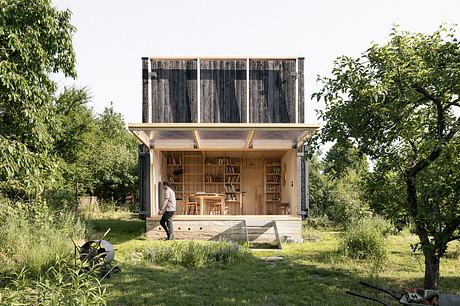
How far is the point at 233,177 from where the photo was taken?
55.4 feet

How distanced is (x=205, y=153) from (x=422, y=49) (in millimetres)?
11401

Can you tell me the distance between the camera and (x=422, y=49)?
19.0 ft

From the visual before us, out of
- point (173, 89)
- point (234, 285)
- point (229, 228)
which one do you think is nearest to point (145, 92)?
point (173, 89)

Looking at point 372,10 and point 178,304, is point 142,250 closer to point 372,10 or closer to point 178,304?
point 178,304

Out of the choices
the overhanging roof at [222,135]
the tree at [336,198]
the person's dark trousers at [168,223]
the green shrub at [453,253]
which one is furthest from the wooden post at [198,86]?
the green shrub at [453,253]

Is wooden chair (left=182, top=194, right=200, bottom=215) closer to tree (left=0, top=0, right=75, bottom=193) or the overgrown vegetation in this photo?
tree (left=0, top=0, right=75, bottom=193)

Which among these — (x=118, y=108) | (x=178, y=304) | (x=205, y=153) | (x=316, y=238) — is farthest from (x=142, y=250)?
(x=118, y=108)

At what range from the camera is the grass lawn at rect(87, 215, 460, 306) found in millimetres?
5664

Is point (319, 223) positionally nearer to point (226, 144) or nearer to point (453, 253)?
point (226, 144)

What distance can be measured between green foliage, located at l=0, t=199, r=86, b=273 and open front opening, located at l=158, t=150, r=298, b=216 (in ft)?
23.5

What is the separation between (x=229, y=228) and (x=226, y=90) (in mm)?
4507

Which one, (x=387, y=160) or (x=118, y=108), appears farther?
(x=118, y=108)

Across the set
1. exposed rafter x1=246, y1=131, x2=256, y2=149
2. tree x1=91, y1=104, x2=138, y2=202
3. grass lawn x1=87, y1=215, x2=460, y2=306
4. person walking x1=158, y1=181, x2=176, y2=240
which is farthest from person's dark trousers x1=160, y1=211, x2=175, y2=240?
tree x1=91, y1=104, x2=138, y2=202

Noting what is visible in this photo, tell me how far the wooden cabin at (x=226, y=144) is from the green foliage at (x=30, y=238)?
109 inches
